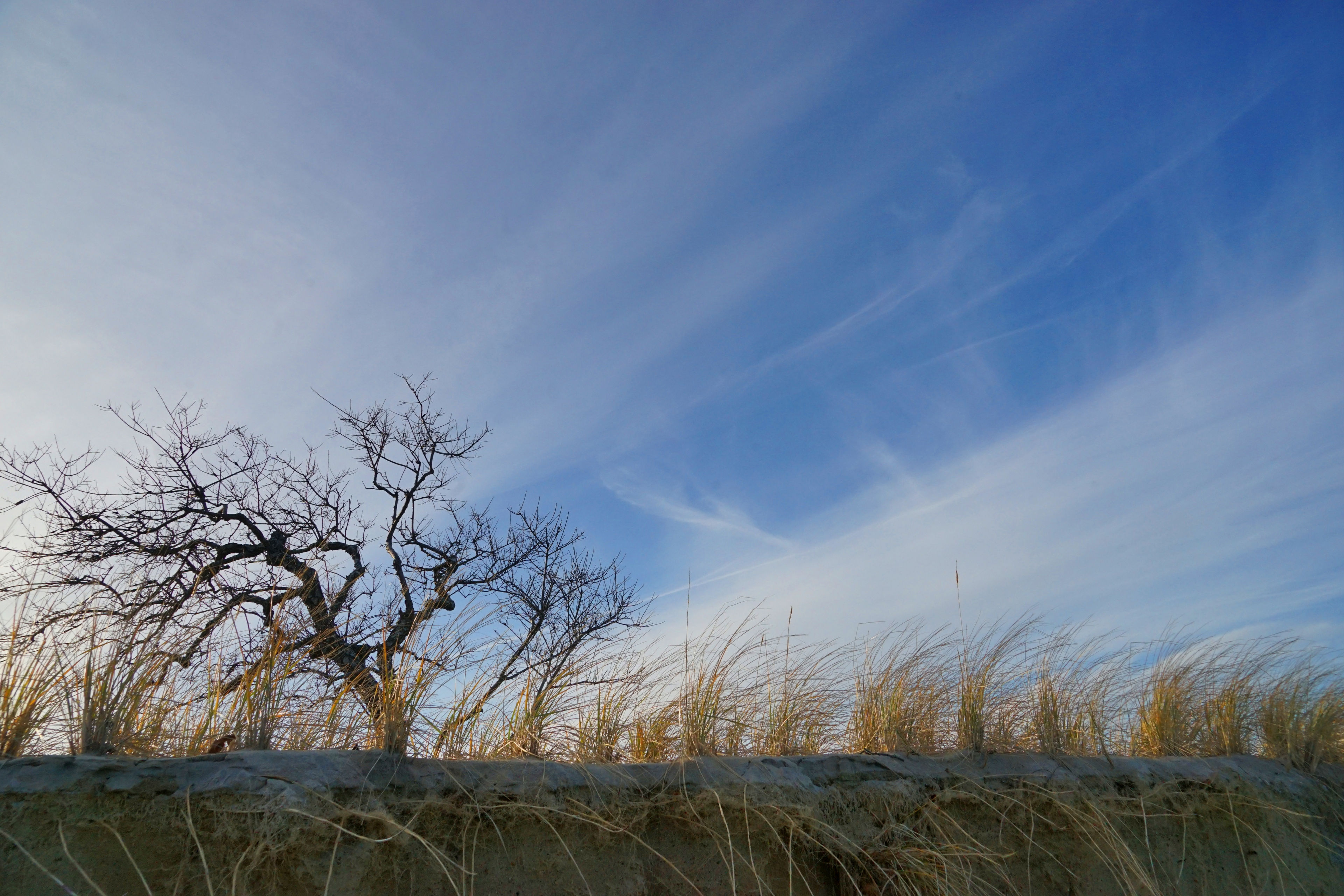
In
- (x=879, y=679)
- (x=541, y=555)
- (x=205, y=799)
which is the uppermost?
(x=541, y=555)

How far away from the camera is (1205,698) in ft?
18.3

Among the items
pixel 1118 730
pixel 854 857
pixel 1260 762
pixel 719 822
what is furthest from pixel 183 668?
pixel 1260 762

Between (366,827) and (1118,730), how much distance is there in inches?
189

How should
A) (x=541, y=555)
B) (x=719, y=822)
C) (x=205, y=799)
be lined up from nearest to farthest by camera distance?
1. (x=205, y=799)
2. (x=719, y=822)
3. (x=541, y=555)

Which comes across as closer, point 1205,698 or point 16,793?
point 16,793

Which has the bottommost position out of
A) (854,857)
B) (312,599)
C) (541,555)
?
(854,857)

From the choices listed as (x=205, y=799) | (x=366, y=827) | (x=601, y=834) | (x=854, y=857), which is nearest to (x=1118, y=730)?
(x=854, y=857)

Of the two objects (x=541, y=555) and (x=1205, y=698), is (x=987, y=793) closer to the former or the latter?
(x=1205, y=698)

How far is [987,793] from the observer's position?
365 centimetres

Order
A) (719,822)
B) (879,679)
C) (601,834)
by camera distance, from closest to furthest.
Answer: (601,834)
(719,822)
(879,679)

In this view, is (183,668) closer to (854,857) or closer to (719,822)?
(719,822)

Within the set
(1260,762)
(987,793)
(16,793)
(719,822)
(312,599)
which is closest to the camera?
(16,793)

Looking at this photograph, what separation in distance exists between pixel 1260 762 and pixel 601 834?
4517 millimetres

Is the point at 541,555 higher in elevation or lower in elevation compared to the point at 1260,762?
higher
